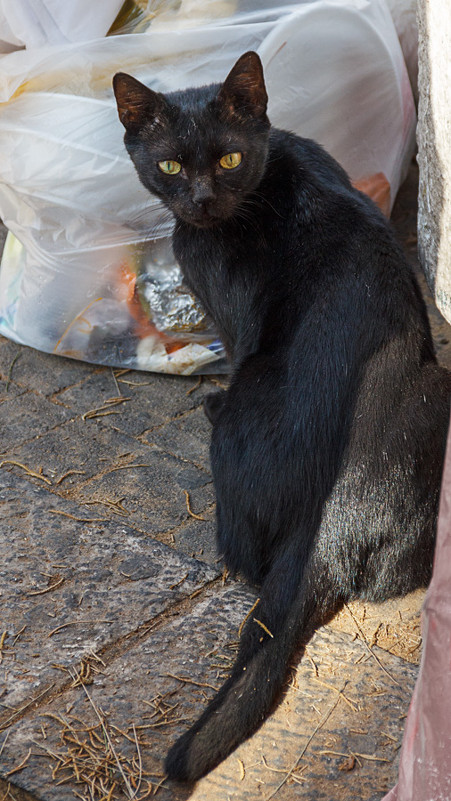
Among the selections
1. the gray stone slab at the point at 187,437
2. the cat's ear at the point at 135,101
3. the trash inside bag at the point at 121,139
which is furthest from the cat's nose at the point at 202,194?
the gray stone slab at the point at 187,437

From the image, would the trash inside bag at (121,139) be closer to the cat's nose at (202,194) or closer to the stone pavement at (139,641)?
the stone pavement at (139,641)

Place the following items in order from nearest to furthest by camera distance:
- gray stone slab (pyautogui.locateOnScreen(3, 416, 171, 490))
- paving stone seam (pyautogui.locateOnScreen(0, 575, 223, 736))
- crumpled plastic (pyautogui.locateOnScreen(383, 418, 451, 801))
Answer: crumpled plastic (pyautogui.locateOnScreen(383, 418, 451, 801)) < paving stone seam (pyautogui.locateOnScreen(0, 575, 223, 736)) < gray stone slab (pyautogui.locateOnScreen(3, 416, 171, 490))

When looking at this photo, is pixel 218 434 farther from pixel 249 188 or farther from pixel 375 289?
pixel 249 188

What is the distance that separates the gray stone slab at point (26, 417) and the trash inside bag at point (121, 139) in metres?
0.27

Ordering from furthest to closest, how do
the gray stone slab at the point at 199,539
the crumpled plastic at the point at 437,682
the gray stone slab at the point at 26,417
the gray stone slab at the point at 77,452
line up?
the gray stone slab at the point at 26,417, the gray stone slab at the point at 77,452, the gray stone slab at the point at 199,539, the crumpled plastic at the point at 437,682

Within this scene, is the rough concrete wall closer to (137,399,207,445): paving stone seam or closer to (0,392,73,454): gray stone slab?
(137,399,207,445): paving stone seam

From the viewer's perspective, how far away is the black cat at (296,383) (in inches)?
69.8

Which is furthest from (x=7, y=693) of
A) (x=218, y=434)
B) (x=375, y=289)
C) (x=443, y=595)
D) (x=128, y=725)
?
(x=375, y=289)

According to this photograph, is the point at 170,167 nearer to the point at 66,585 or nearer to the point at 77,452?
the point at 77,452

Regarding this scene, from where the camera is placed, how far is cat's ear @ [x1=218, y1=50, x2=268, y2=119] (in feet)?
6.64

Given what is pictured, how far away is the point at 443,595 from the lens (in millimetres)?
1043

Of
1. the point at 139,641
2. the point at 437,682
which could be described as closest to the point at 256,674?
the point at 139,641

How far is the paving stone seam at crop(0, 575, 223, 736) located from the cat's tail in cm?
26

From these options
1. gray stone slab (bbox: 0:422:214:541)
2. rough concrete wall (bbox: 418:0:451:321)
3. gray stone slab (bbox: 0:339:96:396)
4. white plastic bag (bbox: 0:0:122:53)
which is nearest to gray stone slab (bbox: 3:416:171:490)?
gray stone slab (bbox: 0:422:214:541)
